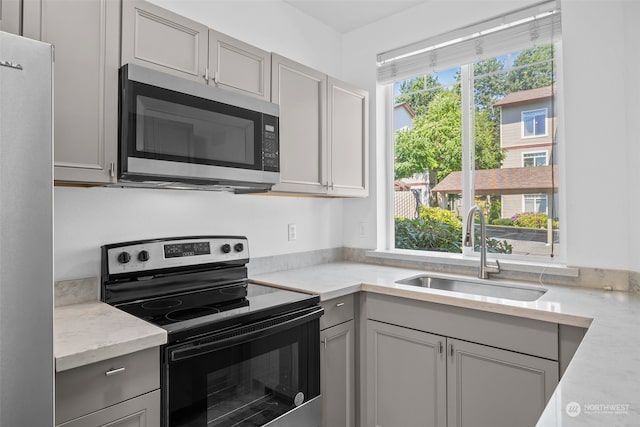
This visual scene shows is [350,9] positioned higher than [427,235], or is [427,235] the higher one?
[350,9]

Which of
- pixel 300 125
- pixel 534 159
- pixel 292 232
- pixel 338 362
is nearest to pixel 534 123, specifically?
pixel 534 159

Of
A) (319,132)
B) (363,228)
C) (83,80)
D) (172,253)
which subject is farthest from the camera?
(363,228)

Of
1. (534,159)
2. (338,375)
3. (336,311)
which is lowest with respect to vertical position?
(338,375)

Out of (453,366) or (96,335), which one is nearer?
(96,335)

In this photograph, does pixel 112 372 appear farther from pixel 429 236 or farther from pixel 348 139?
pixel 429 236

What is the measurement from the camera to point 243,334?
4.67ft

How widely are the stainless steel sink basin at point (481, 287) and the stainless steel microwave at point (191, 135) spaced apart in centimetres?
105

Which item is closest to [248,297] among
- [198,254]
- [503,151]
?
[198,254]

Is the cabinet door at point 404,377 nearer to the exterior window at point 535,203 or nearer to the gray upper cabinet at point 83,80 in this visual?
the exterior window at point 535,203

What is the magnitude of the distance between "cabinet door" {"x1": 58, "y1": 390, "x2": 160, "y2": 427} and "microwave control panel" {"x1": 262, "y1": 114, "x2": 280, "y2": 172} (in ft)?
3.52

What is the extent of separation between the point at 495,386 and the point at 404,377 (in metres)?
0.44

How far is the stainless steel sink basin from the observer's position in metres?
1.95

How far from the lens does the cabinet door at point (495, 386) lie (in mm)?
1500

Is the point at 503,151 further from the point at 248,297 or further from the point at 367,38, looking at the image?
the point at 248,297
